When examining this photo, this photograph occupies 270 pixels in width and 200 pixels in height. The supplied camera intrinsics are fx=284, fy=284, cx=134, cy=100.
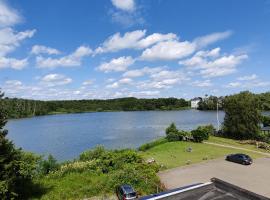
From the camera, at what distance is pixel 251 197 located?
32.4 feet

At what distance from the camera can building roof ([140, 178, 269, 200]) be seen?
10141mm

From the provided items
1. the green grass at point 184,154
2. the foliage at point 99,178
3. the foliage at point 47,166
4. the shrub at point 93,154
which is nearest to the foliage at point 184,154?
the green grass at point 184,154

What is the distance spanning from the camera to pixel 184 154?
131 feet

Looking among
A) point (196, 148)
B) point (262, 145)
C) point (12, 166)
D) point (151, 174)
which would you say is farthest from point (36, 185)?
point (262, 145)

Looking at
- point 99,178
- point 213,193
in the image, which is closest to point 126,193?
point 99,178

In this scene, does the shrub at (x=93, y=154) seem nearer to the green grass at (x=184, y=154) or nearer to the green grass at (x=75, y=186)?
the green grass at (x=75, y=186)

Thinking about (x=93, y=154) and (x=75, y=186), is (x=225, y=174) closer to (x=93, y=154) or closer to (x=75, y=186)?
(x=93, y=154)

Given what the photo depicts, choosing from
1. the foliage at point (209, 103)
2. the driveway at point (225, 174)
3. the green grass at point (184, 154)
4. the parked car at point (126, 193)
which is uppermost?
the foliage at point (209, 103)

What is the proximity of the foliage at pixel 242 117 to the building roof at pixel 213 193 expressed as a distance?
156ft

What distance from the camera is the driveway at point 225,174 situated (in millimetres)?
25636

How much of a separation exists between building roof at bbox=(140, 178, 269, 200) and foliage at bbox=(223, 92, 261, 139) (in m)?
47.6

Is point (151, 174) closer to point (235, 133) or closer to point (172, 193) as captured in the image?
point (172, 193)

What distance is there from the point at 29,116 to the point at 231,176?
15453 cm

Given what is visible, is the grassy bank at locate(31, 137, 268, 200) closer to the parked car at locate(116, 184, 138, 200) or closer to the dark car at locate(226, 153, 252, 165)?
the parked car at locate(116, 184, 138, 200)
